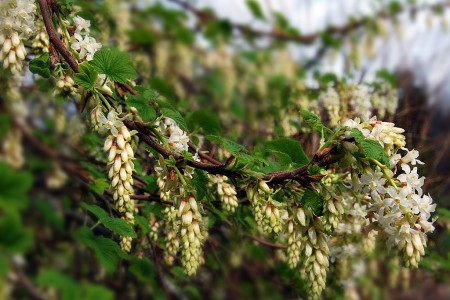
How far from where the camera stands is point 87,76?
131 centimetres

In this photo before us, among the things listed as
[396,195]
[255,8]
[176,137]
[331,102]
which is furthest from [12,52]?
[255,8]

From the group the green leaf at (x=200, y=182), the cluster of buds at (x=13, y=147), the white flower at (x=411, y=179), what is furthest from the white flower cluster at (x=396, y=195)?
the cluster of buds at (x=13, y=147)

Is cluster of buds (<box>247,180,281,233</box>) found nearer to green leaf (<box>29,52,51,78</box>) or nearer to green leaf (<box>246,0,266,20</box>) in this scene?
green leaf (<box>29,52,51,78</box>)

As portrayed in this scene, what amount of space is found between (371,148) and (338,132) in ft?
0.31

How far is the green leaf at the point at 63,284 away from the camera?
1.23 meters

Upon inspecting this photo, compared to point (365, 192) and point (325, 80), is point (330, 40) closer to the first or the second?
point (325, 80)

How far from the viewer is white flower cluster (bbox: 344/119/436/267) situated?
3.97ft

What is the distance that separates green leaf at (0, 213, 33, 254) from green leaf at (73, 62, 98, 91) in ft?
1.54

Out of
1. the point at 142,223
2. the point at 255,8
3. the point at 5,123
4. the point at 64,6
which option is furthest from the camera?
the point at 255,8

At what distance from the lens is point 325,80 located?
10.6 feet

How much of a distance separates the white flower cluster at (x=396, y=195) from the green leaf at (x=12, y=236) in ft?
2.49

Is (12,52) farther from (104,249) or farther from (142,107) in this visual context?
(104,249)

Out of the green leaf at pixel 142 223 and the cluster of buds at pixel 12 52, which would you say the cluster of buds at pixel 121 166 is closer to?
the cluster of buds at pixel 12 52

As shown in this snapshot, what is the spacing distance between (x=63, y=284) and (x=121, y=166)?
40cm
